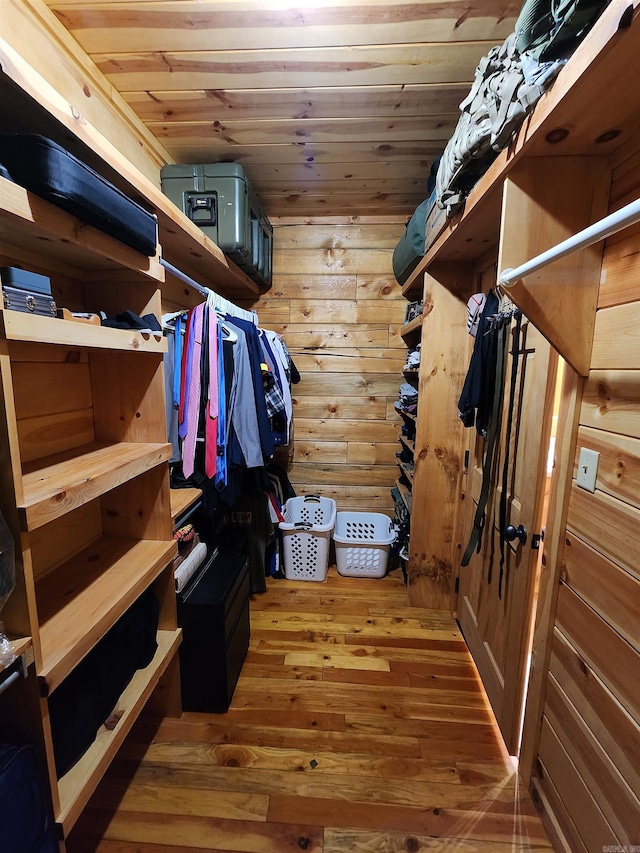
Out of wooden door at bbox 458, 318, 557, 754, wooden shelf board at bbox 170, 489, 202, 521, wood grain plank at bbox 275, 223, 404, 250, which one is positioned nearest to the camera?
wooden door at bbox 458, 318, 557, 754

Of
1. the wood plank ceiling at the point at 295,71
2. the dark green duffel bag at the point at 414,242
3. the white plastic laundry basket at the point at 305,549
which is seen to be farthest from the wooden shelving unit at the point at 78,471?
the dark green duffel bag at the point at 414,242

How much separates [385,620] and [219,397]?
1.61 metres

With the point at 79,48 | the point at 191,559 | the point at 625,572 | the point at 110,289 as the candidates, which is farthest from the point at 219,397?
the point at 625,572

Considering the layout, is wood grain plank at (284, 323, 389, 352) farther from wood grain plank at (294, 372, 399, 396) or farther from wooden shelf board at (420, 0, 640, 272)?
wooden shelf board at (420, 0, 640, 272)

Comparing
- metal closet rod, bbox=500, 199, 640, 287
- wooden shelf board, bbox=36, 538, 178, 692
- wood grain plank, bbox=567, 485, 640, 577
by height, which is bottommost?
wooden shelf board, bbox=36, 538, 178, 692

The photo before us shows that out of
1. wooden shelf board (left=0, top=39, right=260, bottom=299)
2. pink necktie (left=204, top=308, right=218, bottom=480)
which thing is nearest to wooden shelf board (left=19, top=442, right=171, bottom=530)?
pink necktie (left=204, top=308, right=218, bottom=480)

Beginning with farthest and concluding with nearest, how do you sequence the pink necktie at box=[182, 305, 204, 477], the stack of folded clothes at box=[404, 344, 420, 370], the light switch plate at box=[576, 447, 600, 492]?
the stack of folded clothes at box=[404, 344, 420, 370]
the pink necktie at box=[182, 305, 204, 477]
the light switch plate at box=[576, 447, 600, 492]

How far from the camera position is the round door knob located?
4.10 ft

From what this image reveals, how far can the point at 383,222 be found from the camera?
2.50m

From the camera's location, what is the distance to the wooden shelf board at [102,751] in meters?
0.84

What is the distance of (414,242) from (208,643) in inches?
88.1

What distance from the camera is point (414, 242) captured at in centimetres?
195

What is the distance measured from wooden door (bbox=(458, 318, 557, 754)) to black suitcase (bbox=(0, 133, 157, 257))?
1.34m

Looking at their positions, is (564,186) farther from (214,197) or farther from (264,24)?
(214,197)
